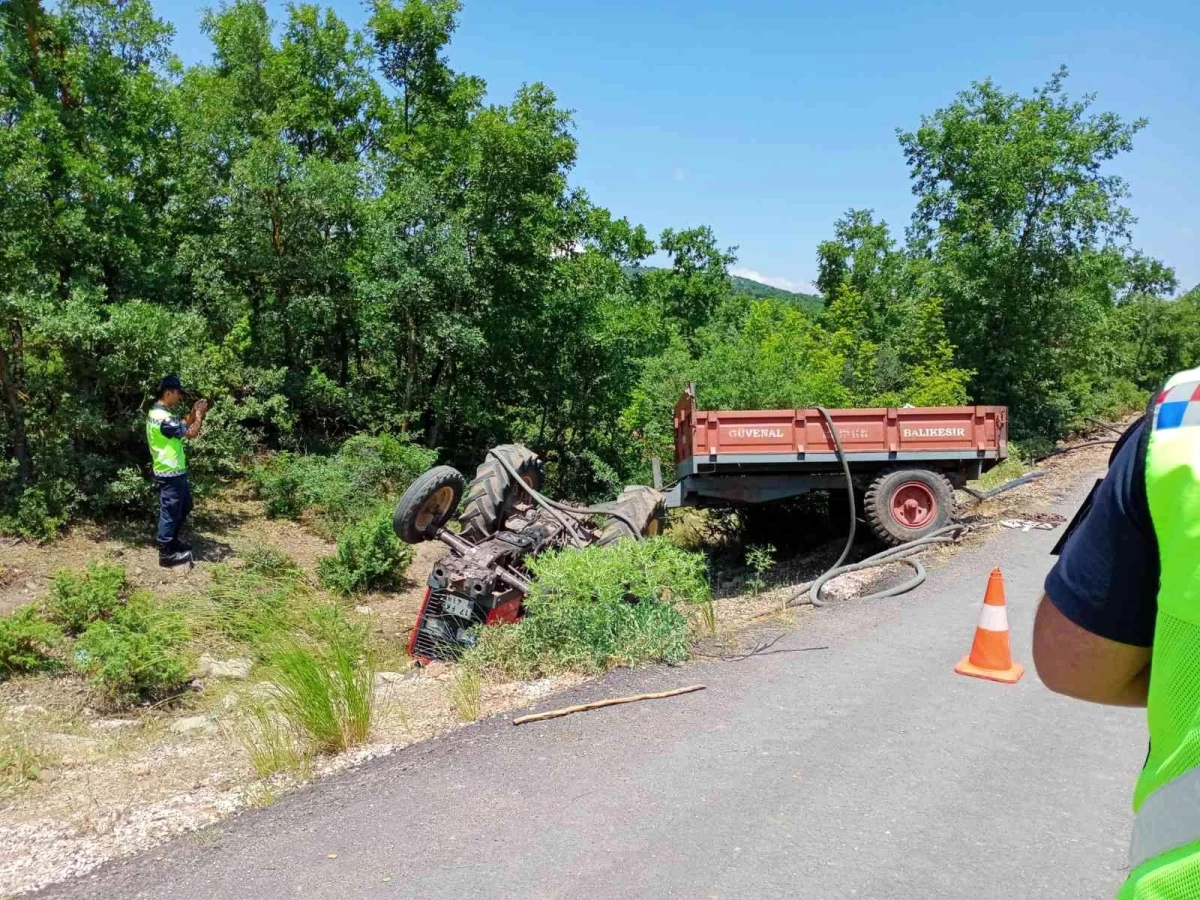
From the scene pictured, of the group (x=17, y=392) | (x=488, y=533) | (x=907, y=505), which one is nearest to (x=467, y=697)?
(x=488, y=533)

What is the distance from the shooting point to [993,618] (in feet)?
18.5

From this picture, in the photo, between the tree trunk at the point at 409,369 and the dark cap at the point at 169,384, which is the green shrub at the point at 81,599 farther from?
the tree trunk at the point at 409,369

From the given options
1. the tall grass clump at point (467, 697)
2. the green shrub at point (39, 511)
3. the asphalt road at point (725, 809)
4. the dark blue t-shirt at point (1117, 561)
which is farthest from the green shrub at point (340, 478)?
the dark blue t-shirt at point (1117, 561)

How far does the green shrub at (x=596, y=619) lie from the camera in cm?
622

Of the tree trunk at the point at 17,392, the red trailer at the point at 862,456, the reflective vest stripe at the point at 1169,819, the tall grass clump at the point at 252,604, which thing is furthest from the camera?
the red trailer at the point at 862,456

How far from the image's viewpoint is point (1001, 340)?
79.4 ft

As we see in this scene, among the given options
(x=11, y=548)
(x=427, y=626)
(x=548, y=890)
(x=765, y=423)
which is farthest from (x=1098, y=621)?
(x=11, y=548)

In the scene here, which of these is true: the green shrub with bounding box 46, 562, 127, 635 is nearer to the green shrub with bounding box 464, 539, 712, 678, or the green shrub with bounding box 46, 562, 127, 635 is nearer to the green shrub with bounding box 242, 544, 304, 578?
the green shrub with bounding box 242, 544, 304, 578

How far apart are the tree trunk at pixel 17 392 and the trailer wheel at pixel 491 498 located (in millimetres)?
5494

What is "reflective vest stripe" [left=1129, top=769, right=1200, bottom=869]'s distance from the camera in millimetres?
1156

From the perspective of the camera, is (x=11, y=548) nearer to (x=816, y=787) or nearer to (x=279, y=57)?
(x=816, y=787)

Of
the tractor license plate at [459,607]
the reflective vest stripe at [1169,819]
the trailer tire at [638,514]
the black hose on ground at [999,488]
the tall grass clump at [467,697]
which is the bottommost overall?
the tall grass clump at [467,697]

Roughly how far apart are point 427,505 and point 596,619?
7.90 ft

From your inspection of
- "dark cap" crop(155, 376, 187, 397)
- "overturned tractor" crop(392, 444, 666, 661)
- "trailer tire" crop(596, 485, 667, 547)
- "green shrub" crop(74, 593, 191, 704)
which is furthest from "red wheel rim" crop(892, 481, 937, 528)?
"dark cap" crop(155, 376, 187, 397)
